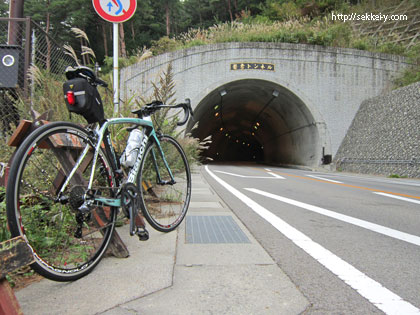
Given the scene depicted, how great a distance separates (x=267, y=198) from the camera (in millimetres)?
5699

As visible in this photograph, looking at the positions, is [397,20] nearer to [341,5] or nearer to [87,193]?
[341,5]

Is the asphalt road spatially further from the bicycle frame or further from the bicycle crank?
the bicycle frame

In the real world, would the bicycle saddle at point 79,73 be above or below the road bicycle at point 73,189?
above

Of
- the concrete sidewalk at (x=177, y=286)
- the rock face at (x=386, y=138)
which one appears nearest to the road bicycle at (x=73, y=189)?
the concrete sidewalk at (x=177, y=286)

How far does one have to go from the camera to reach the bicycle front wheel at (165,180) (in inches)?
119

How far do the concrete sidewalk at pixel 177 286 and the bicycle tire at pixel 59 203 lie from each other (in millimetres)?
152

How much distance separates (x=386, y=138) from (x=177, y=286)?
16117 mm

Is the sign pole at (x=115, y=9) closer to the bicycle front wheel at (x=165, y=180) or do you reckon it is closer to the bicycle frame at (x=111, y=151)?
the bicycle front wheel at (x=165, y=180)

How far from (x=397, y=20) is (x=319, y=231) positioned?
25068mm

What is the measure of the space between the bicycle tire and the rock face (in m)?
13.7

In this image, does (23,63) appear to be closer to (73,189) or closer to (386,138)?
(73,189)

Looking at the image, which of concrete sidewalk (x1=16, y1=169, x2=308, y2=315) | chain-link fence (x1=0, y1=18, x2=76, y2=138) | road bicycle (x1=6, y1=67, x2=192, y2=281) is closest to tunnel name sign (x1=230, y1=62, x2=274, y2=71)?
chain-link fence (x1=0, y1=18, x2=76, y2=138)

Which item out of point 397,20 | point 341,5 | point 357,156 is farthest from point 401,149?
point 341,5

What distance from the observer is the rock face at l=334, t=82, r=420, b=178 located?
43.9 ft
